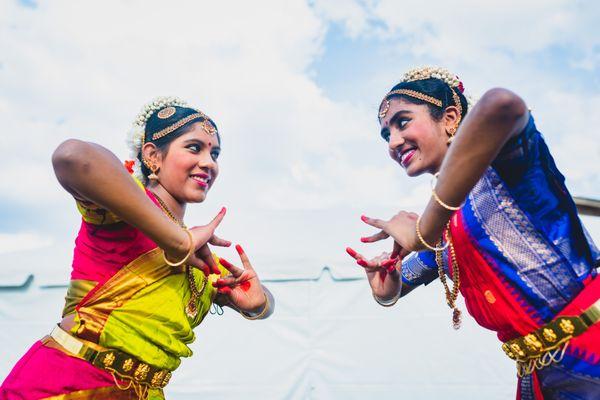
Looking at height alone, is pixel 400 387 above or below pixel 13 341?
above

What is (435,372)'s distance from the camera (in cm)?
501

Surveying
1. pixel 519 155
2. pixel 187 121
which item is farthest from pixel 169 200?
pixel 519 155

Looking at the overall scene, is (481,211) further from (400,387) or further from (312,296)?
(400,387)

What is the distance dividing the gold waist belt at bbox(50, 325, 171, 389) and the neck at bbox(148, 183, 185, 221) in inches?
25.3

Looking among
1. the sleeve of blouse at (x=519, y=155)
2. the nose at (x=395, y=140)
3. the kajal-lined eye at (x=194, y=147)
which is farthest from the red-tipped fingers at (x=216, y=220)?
the sleeve of blouse at (x=519, y=155)

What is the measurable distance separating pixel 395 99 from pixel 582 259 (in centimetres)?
95

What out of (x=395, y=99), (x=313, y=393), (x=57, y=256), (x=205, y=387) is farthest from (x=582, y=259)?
(x=57, y=256)

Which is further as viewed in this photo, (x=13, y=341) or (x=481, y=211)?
(x=13, y=341)

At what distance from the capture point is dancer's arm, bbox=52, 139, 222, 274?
1344 millimetres

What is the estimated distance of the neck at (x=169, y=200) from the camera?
210cm

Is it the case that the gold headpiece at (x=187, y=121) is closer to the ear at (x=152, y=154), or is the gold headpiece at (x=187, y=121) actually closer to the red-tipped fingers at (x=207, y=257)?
the ear at (x=152, y=154)

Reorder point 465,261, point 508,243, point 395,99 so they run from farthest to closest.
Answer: point 395,99 → point 465,261 → point 508,243

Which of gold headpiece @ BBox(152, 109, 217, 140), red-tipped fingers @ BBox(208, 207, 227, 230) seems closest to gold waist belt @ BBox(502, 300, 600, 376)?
red-tipped fingers @ BBox(208, 207, 227, 230)

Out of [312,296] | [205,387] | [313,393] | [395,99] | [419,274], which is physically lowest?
[205,387]
